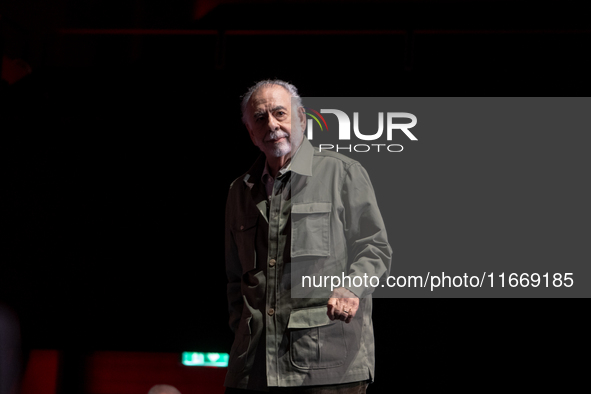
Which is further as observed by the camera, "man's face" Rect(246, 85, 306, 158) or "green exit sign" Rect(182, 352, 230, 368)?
"green exit sign" Rect(182, 352, 230, 368)

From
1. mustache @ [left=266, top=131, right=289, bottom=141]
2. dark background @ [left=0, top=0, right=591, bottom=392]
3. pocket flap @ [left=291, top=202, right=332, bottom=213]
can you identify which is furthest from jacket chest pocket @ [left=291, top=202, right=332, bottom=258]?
dark background @ [left=0, top=0, right=591, bottom=392]

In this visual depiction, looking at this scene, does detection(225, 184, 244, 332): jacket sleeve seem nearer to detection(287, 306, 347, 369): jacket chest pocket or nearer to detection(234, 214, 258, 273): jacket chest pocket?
detection(234, 214, 258, 273): jacket chest pocket

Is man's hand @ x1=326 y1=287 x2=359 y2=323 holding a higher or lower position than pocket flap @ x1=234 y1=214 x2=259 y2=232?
lower

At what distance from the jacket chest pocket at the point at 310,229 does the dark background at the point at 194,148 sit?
1595 mm

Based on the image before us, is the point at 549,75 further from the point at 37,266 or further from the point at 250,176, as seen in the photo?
the point at 37,266

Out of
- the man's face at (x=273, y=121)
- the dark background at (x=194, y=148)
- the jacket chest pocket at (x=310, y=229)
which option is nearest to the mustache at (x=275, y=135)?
the man's face at (x=273, y=121)

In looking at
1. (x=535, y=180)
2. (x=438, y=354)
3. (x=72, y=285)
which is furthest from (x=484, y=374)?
(x=72, y=285)

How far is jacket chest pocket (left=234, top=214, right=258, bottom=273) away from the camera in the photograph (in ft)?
5.64

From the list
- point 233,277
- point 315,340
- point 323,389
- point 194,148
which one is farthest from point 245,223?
point 194,148

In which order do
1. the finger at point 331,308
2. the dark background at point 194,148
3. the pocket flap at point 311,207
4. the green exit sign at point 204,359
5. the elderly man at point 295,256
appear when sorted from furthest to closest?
the green exit sign at point 204,359 < the dark background at point 194,148 < the pocket flap at point 311,207 < the elderly man at point 295,256 < the finger at point 331,308

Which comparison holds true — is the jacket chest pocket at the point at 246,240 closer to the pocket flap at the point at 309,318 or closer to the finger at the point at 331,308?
the pocket flap at the point at 309,318

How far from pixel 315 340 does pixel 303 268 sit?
0.19 m

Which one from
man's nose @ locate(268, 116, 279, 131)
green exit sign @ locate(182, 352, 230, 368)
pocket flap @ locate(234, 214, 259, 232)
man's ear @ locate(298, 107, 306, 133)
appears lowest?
green exit sign @ locate(182, 352, 230, 368)

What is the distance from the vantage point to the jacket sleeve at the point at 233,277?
177 cm
